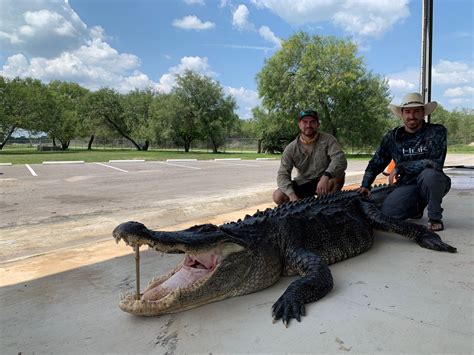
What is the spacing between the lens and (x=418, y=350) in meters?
1.90

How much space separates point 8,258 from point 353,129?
3696cm

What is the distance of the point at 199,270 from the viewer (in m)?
2.57

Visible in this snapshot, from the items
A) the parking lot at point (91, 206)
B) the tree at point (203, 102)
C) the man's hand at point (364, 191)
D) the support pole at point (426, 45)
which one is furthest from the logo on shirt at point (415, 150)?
the tree at point (203, 102)

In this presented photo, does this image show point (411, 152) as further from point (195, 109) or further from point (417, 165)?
point (195, 109)

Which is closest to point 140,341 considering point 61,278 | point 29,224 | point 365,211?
point 61,278

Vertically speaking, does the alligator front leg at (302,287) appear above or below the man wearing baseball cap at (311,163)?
below

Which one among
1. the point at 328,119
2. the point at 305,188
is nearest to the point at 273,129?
the point at 328,119

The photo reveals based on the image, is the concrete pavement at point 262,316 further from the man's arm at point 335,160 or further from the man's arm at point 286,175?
the man's arm at point 286,175

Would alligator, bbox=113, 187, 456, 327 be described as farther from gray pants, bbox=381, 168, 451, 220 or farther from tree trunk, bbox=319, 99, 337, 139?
tree trunk, bbox=319, 99, 337, 139

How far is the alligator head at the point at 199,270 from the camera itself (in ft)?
7.32

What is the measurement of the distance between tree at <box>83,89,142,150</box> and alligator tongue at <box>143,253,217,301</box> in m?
52.8

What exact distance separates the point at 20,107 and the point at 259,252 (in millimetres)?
46190

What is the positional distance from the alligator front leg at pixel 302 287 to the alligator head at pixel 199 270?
0.22 m

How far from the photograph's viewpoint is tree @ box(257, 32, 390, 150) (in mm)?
36344
